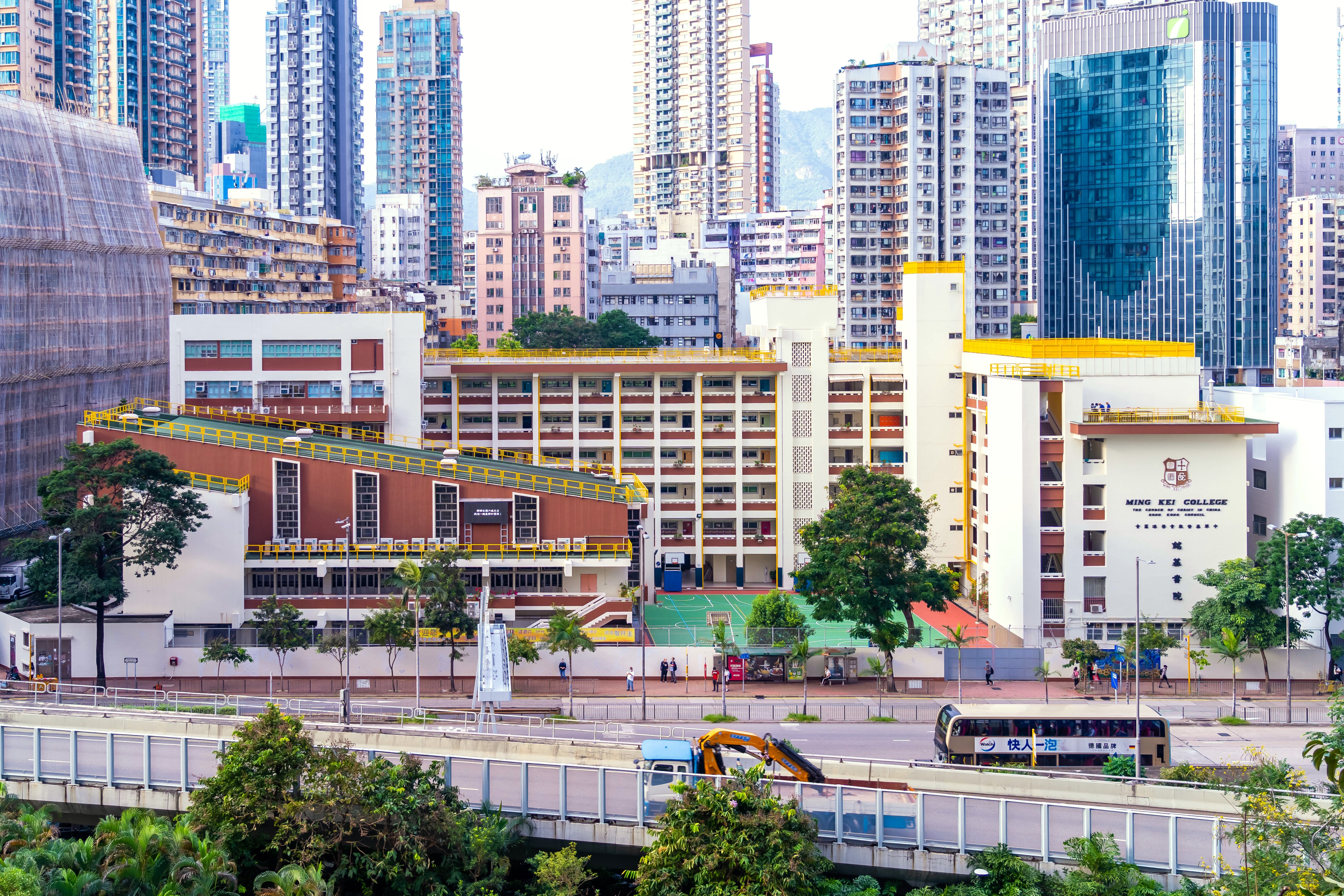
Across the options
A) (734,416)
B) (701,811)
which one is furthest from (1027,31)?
(701,811)

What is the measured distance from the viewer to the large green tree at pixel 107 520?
5691 centimetres

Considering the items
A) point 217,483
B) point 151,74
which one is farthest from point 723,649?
point 151,74

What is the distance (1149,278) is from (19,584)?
401ft

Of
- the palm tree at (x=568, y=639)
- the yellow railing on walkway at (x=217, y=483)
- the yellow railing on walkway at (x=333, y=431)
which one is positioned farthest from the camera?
the yellow railing on walkway at (x=333, y=431)

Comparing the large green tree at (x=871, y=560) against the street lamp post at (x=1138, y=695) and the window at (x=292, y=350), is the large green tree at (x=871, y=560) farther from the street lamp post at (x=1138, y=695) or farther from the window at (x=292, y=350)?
the window at (x=292, y=350)

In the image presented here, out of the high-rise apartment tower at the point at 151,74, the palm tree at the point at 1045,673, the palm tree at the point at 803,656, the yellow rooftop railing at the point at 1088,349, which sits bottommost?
the palm tree at the point at 1045,673

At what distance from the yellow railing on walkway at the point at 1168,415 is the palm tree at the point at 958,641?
432 inches

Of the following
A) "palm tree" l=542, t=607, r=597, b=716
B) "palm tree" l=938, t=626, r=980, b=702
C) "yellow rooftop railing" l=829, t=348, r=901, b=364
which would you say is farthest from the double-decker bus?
"yellow rooftop railing" l=829, t=348, r=901, b=364

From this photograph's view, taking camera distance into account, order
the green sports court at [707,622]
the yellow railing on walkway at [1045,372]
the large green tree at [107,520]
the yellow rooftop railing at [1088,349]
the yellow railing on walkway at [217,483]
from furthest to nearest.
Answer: the yellow rooftop railing at [1088,349] < the yellow railing on walkway at [1045,372] < the green sports court at [707,622] < the yellow railing on walkway at [217,483] < the large green tree at [107,520]

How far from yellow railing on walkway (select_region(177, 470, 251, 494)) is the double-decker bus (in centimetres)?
3221

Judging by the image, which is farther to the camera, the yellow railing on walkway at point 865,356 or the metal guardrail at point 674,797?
the yellow railing on walkway at point 865,356

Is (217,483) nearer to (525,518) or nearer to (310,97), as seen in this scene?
(525,518)

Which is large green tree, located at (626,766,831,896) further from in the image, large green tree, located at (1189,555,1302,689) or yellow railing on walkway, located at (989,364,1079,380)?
yellow railing on walkway, located at (989,364,1079,380)

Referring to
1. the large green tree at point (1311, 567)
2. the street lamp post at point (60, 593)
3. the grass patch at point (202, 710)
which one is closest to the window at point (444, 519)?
the street lamp post at point (60, 593)
